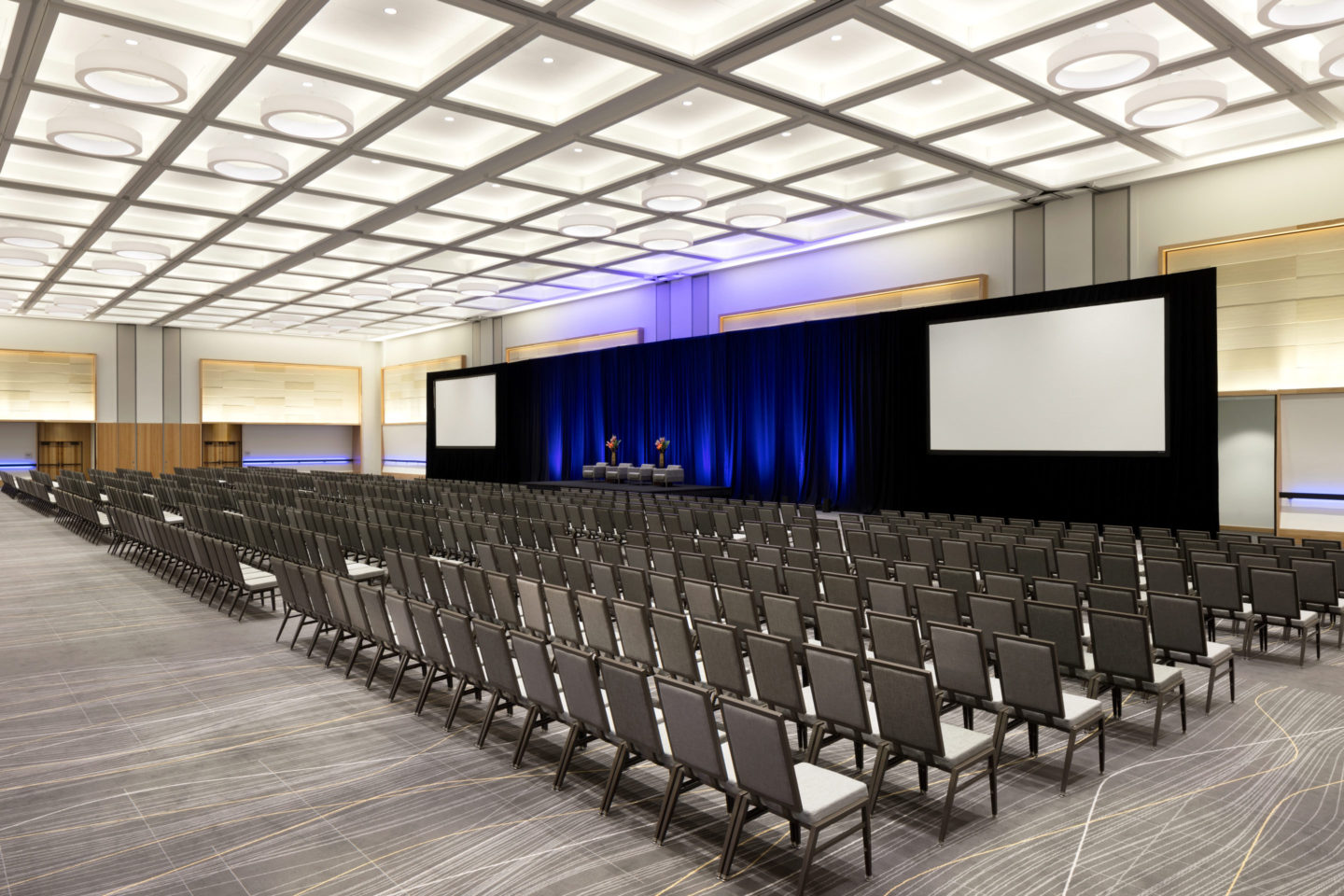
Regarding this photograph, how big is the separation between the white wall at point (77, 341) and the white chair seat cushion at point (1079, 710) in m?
30.0

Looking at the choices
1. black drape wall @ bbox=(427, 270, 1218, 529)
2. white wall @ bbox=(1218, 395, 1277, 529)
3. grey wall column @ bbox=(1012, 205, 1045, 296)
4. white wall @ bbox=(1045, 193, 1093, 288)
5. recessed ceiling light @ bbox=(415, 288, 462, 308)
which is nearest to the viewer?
black drape wall @ bbox=(427, 270, 1218, 529)

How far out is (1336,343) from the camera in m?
10.7

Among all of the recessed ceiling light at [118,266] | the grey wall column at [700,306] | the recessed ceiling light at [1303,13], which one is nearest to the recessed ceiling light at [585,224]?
the grey wall column at [700,306]

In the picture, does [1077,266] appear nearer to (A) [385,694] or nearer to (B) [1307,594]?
(B) [1307,594]

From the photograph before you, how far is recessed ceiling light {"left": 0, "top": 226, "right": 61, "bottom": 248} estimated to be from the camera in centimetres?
1427

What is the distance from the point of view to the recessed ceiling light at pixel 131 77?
306 inches

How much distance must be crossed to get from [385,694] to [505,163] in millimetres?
8208

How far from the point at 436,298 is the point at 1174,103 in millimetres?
17364

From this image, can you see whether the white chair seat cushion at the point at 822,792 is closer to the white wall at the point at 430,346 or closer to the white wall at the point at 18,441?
the white wall at the point at 430,346

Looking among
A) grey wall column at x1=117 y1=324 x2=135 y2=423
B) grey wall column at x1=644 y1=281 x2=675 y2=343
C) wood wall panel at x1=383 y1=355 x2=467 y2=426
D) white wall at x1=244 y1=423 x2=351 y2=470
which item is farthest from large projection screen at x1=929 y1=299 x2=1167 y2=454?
grey wall column at x1=117 y1=324 x2=135 y2=423

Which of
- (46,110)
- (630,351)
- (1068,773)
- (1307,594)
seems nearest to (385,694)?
(1068,773)

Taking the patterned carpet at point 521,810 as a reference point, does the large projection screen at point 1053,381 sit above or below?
above

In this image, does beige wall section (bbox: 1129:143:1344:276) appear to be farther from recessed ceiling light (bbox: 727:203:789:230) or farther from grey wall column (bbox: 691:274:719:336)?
grey wall column (bbox: 691:274:719:336)

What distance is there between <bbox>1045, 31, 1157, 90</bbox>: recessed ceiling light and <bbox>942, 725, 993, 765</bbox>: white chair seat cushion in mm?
6557
